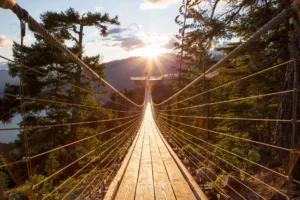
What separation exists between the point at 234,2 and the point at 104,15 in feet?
32.6

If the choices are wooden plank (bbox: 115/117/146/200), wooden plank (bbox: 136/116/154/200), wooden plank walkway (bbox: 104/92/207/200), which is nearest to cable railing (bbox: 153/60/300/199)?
wooden plank walkway (bbox: 104/92/207/200)

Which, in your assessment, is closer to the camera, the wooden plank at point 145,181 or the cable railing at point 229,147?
the cable railing at point 229,147

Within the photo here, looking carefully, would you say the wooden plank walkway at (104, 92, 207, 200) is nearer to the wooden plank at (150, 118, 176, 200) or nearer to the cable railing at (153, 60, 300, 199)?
the wooden plank at (150, 118, 176, 200)

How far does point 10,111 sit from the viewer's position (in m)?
11.5

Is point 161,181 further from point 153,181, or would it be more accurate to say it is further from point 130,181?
point 130,181

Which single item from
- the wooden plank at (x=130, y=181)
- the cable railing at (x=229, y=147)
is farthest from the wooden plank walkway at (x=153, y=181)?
the cable railing at (x=229, y=147)

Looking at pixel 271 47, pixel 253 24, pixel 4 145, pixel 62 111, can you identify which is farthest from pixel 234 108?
pixel 4 145

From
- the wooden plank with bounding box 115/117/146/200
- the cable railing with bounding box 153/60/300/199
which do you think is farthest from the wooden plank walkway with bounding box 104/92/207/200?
the cable railing with bounding box 153/60/300/199

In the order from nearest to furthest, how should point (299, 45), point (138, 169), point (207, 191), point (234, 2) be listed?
point (207, 191) < point (299, 45) < point (138, 169) < point (234, 2)

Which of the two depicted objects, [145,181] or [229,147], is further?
[229,147]

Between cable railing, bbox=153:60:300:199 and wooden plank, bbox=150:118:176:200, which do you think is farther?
wooden plank, bbox=150:118:176:200

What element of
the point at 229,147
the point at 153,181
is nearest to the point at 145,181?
the point at 153,181

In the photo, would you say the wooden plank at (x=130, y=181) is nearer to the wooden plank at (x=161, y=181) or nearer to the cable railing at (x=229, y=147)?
the wooden plank at (x=161, y=181)

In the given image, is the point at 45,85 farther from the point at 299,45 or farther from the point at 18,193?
the point at 299,45
